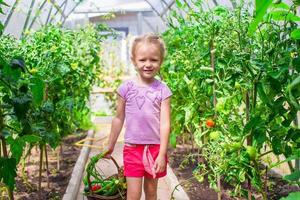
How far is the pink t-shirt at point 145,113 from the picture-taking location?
2730 millimetres

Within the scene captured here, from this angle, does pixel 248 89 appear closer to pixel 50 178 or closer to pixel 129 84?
pixel 129 84

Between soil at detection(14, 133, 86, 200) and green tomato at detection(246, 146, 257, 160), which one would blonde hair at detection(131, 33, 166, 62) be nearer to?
green tomato at detection(246, 146, 257, 160)

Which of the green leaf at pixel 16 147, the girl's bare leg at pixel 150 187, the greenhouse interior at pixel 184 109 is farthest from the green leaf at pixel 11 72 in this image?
the girl's bare leg at pixel 150 187

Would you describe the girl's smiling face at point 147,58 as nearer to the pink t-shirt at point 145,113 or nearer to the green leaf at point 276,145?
the pink t-shirt at point 145,113

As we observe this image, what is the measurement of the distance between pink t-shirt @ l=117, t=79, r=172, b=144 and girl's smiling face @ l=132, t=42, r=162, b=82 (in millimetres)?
99

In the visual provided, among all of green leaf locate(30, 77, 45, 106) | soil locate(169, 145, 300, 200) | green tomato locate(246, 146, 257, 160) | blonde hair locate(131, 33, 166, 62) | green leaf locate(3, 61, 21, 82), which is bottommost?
soil locate(169, 145, 300, 200)

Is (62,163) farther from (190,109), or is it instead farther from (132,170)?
(132,170)

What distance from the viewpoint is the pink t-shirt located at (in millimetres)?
2730

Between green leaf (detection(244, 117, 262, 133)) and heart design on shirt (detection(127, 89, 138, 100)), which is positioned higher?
heart design on shirt (detection(127, 89, 138, 100))

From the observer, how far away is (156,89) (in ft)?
9.03

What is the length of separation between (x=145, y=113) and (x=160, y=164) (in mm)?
306

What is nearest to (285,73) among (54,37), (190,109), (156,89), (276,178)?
(156,89)

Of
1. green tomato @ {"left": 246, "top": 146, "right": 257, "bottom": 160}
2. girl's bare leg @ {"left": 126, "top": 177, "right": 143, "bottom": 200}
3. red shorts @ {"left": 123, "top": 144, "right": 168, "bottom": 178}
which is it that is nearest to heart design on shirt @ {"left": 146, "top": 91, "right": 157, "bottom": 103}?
red shorts @ {"left": 123, "top": 144, "right": 168, "bottom": 178}

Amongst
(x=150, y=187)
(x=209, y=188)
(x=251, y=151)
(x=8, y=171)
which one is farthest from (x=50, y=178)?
(x=251, y=151)
